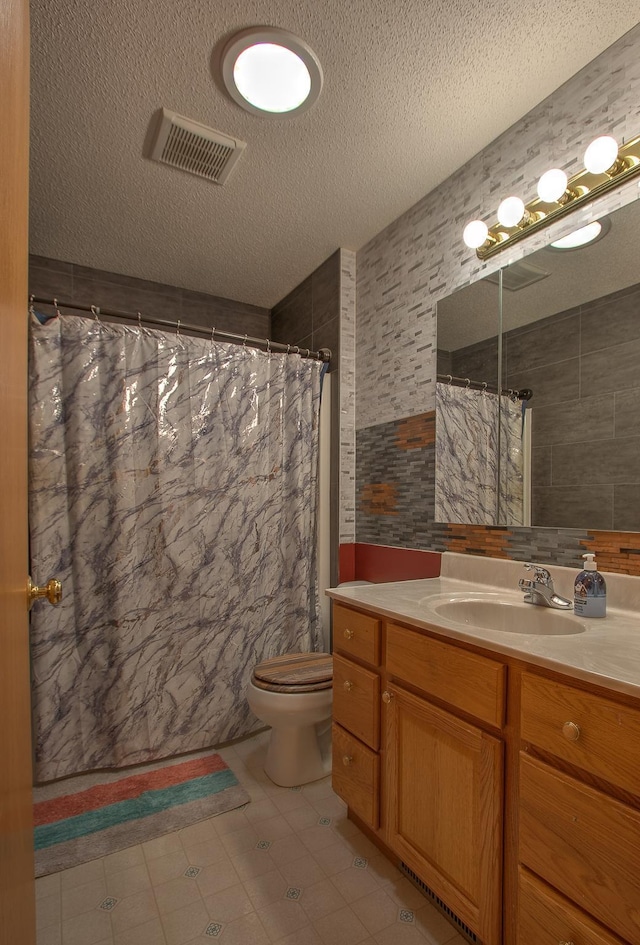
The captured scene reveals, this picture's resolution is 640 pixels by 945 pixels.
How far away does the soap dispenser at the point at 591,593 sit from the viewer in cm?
120

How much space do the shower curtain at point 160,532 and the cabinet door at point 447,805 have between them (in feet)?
3.43

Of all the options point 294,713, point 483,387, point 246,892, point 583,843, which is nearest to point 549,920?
point 583,843

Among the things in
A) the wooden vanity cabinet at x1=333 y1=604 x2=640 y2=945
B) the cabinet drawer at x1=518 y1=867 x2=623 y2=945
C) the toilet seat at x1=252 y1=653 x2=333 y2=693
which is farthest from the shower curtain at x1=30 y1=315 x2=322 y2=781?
the cabinet drawer at x1=518 y1=867 x2=623 y2=945

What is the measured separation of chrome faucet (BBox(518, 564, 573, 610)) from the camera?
129cm

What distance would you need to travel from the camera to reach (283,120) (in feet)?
5.16

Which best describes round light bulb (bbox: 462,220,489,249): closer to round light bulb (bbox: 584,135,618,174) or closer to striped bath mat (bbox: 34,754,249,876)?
round light bulb (bbox: 584,135,618,174)

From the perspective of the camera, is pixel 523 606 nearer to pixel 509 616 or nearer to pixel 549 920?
pixel 509 616

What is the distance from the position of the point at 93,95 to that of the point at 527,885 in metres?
2.40

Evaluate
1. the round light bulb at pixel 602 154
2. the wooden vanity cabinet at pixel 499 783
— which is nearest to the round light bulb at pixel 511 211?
the round light bulb at pixel 602 154

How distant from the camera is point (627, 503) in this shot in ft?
4.13

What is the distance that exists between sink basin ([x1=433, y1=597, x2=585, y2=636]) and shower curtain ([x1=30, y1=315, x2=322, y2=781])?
1.04 m

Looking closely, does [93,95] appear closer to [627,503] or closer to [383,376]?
[383,376]

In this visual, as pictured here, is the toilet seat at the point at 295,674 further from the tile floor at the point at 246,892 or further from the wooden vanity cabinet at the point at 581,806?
the wooden vanity cabinet at the point at 581,806

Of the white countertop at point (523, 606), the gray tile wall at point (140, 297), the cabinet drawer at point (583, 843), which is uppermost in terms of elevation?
the gray tile wall at point (140, 297)
